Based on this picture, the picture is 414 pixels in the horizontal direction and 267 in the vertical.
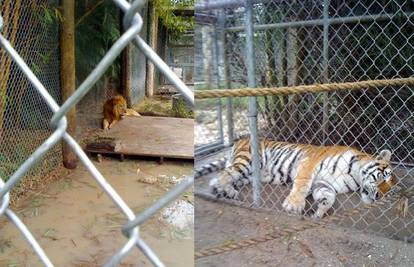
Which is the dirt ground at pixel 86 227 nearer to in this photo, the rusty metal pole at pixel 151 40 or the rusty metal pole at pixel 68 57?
the rusty metal pole at pixel 68 57

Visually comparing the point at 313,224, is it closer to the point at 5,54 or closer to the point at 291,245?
the point at 291,245

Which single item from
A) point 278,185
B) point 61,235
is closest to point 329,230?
point 278,185

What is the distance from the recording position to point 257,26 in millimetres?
2633

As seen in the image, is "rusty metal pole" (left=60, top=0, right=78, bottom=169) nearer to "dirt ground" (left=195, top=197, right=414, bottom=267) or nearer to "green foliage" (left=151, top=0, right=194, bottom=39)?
"dirt ground" (left=195, top=197, right=414, bottom=267)

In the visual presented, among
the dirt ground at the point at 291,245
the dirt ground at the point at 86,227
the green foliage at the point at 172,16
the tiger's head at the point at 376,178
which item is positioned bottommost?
the dirt ground at the point at 86,227

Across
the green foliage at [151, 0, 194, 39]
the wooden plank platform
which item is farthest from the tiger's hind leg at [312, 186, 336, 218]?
the green foliage at [151, 0, 194, 39]

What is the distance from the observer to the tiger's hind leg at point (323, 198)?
2.47m

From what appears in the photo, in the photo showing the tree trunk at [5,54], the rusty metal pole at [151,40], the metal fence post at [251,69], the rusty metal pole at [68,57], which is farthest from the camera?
the rusty metal pole at [151,40]

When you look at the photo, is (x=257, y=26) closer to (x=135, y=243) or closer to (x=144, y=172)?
(x=144, y=172)

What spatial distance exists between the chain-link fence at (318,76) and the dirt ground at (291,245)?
19 centimetres

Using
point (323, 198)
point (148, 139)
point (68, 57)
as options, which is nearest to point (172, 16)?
point (148, 139)

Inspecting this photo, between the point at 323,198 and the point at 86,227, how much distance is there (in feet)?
4.43

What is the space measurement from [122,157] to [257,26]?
207 centimetres

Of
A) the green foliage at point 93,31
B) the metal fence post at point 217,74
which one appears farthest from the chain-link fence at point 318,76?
the green foliage at point 93,31
